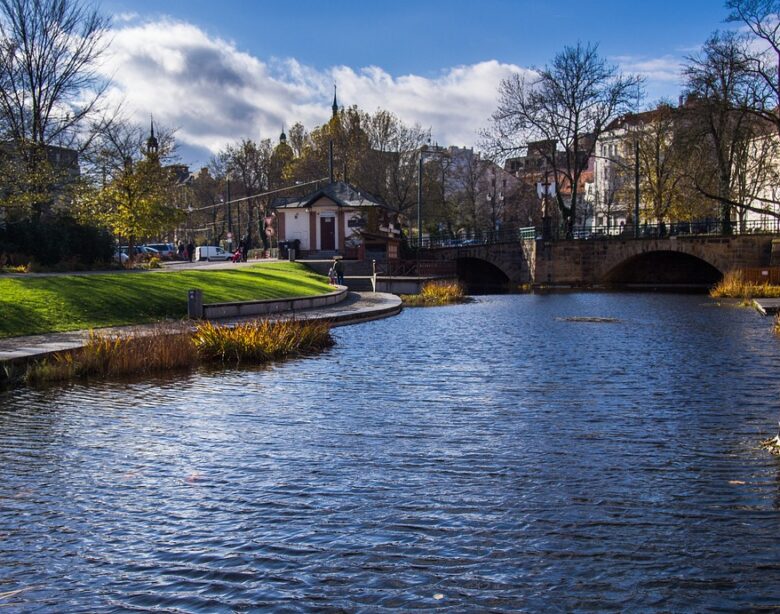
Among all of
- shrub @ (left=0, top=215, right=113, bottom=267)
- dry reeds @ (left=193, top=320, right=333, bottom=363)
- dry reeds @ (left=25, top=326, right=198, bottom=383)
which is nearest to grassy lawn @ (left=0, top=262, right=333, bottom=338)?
dry reeds @ (left=25, top=326, right=198, bottom=383)

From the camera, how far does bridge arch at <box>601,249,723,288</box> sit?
5759 centimetres

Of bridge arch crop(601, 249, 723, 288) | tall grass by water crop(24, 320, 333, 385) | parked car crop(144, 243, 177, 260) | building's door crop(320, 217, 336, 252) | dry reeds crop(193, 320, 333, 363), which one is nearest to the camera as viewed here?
tall grass by water crop(24, 320, 333, 385)

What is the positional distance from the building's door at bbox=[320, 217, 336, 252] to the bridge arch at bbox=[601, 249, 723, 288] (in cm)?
2245

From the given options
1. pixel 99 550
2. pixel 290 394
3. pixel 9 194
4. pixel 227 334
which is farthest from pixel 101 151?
pixel 99 550

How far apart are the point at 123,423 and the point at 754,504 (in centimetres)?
817

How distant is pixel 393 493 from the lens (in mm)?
8156

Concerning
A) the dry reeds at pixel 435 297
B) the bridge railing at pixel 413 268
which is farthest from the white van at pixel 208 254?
the dry reeds at pixel 435 297

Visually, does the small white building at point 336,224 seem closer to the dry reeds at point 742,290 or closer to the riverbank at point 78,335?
the dry reeds at point 742,290

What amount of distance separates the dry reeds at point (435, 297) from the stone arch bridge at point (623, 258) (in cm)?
1656

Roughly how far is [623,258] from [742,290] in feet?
55.1

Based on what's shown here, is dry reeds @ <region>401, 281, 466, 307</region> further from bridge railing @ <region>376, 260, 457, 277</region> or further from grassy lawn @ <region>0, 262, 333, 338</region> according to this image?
bridge railing @ <region>376, 260, 457, 277</region>

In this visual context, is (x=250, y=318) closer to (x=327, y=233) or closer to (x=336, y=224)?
(x=336, y=224)

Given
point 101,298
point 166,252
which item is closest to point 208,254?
point 166,252

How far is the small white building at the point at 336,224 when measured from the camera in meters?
61.8
